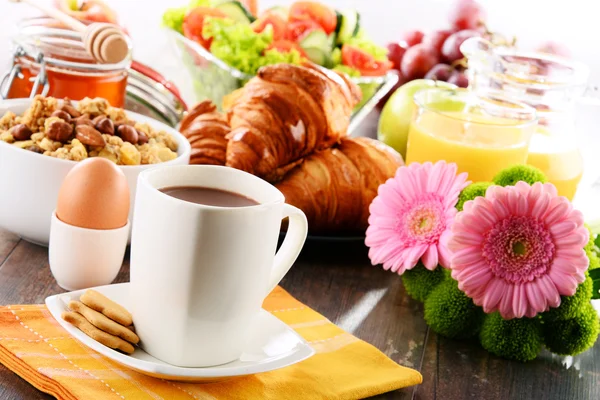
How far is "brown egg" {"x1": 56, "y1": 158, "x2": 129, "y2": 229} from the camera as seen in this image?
966mm

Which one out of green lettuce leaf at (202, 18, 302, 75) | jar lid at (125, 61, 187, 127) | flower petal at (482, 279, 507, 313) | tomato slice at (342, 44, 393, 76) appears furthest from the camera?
tomato slice at (342, 44, 393, 76)

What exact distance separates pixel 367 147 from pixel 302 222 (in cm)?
49

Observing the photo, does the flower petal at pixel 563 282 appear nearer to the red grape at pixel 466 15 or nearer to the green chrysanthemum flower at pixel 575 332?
the green chrysanthemum flower at pixel 575 332

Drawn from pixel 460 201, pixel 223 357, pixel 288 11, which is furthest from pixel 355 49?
pixel 223 357

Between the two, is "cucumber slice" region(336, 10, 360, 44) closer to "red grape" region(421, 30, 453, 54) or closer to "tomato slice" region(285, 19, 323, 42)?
"tomato slice" region(285, 19, 323, 42)

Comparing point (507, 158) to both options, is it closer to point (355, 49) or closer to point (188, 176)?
point (188, 176)

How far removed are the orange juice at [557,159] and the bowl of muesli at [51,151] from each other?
1.83ft

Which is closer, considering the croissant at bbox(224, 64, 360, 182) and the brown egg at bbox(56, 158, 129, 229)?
the brown egg at bbox(56, 158, 129, 229)

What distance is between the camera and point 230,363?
2.66 feet

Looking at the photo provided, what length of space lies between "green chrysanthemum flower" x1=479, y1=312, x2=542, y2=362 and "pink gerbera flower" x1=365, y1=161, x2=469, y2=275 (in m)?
0.10

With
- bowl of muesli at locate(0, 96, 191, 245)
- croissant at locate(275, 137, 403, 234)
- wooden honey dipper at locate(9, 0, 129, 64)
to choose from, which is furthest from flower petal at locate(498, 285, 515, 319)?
wooden honey dipper at locate(9, 0, 129, 64)

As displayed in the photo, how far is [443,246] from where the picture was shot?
3.39 ft

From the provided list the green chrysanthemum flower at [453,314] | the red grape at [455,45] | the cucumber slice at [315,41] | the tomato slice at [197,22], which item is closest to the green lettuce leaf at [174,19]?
the tomato slice at [197,22]

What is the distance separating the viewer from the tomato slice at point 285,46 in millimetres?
1856
